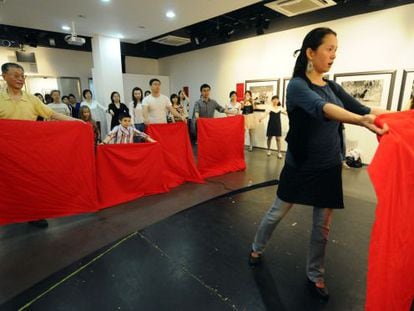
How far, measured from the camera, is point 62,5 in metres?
4.29

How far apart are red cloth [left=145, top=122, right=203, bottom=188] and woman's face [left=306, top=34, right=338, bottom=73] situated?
2489mm

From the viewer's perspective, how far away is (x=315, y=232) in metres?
1.50

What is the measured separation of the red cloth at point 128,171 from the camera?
2908 millimetres

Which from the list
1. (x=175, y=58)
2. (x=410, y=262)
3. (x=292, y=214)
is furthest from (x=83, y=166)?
(x=175, y=58)

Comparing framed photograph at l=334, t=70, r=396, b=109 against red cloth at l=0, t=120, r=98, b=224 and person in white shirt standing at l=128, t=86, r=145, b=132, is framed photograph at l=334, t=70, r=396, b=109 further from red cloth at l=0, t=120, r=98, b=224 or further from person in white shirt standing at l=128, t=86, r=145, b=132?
red cloth at l=0, t=120, r=98, b=224

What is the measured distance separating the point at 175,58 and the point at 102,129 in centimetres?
372

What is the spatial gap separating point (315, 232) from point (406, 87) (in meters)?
4.22

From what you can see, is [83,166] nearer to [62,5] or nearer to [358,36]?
[62,5]

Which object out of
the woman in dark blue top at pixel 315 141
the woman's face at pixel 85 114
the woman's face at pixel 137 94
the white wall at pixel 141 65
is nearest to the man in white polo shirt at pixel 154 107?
the woman's face at pixel 137 94

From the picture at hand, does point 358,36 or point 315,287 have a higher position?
point 358,36

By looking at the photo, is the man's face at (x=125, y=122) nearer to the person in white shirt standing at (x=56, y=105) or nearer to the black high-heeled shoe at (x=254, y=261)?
the black high-heeled shoe at (x=254, y=261)

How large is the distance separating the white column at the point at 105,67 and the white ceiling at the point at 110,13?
39 cm

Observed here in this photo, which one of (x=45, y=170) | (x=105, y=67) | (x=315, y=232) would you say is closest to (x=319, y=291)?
(x=315, y=232)

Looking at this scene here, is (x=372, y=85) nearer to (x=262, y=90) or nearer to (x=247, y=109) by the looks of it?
→ (x=262, y=90)
